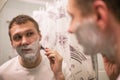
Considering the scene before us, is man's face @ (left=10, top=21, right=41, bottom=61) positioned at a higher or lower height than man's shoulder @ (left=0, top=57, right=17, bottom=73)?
higher

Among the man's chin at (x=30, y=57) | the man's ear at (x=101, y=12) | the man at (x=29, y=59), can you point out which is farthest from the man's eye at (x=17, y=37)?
the man's ear at (x=101, y=12)

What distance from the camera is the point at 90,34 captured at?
687 mm

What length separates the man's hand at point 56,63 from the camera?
4.32ft

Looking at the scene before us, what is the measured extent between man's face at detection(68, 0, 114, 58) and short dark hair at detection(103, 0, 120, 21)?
0.21ft

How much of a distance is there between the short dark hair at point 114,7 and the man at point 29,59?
2.41 feet

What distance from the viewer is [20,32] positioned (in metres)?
1.31

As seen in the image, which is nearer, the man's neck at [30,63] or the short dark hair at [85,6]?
the short dark hair at [85,6]

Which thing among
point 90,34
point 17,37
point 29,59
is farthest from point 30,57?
point 90,34

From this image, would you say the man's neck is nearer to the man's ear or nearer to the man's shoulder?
the man's shoulder

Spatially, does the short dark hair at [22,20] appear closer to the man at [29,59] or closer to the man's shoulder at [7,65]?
the man at [29,59]

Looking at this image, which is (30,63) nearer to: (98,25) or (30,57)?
(30,57)

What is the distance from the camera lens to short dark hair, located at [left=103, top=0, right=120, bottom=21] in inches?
24.6

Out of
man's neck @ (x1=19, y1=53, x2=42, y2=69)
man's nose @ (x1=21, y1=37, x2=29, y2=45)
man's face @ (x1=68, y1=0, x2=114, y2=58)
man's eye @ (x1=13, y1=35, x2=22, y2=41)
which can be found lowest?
man's neck @ (x1=19, y1=53, x2=42, y2=69)

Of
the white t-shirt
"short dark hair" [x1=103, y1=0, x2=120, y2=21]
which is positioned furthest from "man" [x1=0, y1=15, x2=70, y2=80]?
"short dark hair" [x1=103, y1=0, x2=120, y2=21]
